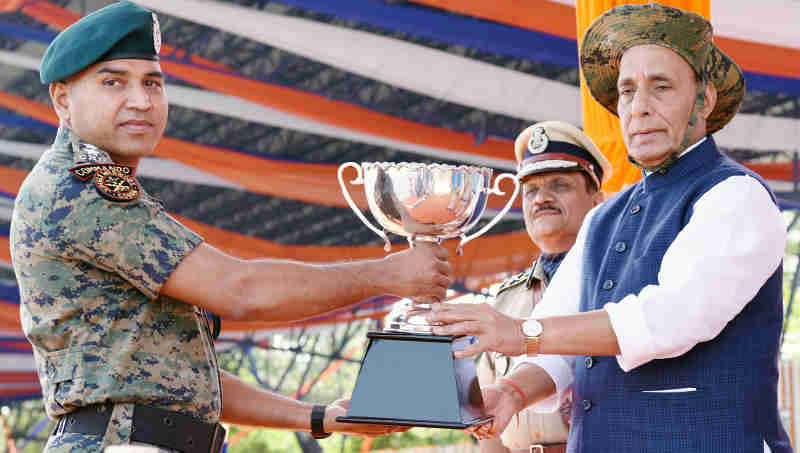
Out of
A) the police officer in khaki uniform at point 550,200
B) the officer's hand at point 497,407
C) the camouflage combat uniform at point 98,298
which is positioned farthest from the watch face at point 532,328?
the police officer in khaki uniform at point 550,200

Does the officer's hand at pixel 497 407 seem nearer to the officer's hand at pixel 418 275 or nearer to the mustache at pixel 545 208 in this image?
the officer's hand at pixel 418 275

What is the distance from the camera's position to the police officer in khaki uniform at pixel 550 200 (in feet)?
10.3

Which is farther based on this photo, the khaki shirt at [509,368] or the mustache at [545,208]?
the mustache at [545,208]

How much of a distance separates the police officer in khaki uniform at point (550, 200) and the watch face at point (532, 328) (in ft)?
4.00

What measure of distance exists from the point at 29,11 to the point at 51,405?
274 inches

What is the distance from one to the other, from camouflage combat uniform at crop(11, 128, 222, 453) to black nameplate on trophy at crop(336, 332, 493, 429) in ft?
1.12

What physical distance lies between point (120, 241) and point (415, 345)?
24.1 inches

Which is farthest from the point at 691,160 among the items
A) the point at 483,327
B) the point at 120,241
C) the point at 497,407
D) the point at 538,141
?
the point at 538,141

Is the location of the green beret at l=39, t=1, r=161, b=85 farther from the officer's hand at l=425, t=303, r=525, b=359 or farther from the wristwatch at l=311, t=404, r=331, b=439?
the wristwatch at l=311, t=404, r=331, b=439

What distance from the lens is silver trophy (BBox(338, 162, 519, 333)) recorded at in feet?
6.20

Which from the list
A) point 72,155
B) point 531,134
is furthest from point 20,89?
point 72,155

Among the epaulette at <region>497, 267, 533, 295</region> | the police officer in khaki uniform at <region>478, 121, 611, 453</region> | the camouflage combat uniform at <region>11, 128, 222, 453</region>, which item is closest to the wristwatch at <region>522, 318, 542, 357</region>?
the camouflage combat uniform at <region>11, 128, 222, 453</region>

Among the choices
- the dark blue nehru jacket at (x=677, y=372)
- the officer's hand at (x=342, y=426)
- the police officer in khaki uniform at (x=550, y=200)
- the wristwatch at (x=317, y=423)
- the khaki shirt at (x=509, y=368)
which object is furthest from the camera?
the police officer in khaki uniform at (x=550, y=200)

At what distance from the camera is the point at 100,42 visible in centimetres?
190
